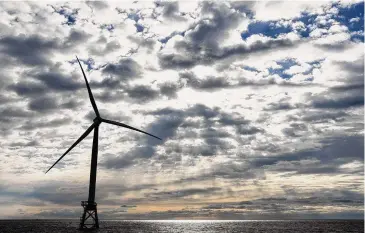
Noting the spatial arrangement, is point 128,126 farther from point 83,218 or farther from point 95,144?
point 83,218

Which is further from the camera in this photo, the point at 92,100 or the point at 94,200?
the point at 94,200

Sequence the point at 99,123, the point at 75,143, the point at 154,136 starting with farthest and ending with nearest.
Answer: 1. the point at 99,123
2. the point at 75,143
3. the point at 154,136

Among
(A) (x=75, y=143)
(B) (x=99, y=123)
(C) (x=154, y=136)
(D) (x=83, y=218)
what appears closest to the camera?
(C) (x=154, y=136)

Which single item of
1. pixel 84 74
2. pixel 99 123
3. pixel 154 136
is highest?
pixel 84 74

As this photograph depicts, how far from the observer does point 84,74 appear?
110 metres

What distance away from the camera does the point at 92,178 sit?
372 feet

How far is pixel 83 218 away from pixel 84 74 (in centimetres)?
5025

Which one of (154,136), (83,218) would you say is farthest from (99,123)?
(83,218)

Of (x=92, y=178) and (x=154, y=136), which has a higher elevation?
(x=154, y=136)

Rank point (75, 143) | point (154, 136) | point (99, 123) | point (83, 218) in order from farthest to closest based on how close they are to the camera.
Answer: point (83, 218) < point (99, 123) < point (75, 143) < point (154, 136)

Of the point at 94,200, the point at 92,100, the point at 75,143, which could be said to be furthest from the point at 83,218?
the point at 92,100

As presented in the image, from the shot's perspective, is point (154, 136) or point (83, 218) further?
point (83, 218)

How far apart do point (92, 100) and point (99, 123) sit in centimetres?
938

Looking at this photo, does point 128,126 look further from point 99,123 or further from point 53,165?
point 53,165
